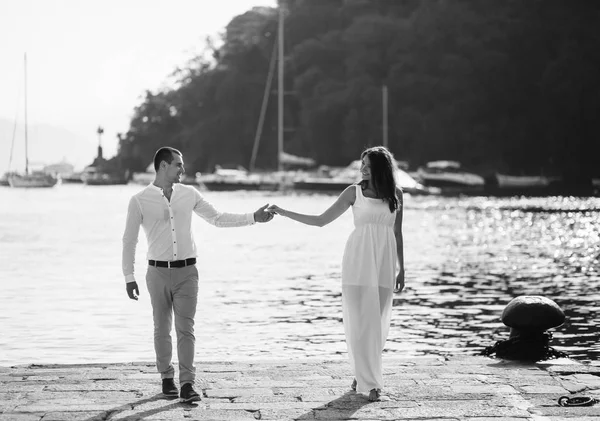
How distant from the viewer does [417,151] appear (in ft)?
296

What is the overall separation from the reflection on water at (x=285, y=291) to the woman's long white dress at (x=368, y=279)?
5.14m

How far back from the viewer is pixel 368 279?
859cm

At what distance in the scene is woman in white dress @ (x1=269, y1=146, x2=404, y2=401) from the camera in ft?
28.0

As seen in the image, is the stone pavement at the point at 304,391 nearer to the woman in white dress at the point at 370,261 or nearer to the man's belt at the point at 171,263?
the woman in white dress at the point at 370,261

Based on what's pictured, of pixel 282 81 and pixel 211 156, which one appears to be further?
pixel 211 156

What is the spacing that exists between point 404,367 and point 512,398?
1.75 meters

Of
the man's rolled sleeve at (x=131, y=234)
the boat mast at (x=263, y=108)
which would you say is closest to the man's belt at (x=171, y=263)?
the man's rolled sleeve at (x=131, y=234)

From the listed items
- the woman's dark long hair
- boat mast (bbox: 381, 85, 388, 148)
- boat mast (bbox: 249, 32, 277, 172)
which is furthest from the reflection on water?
boat mast (bbox: 249, 32, 277, 172)

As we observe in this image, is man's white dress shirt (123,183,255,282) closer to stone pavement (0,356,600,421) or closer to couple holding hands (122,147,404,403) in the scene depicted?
couple holding hands (122,147,404,403)

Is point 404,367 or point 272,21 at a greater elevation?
point 272,21

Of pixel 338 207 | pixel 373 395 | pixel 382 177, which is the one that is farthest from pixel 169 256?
pixel 373 395

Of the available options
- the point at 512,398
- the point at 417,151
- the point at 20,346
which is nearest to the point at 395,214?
the point at 512,398

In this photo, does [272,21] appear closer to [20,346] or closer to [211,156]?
[211,156]

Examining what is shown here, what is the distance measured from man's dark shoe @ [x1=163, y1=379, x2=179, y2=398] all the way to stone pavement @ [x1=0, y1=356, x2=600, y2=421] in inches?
4.4
